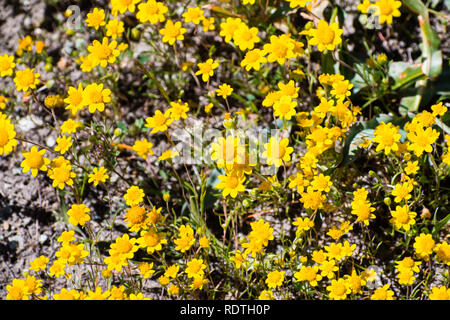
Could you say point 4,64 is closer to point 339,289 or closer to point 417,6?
point 339,289

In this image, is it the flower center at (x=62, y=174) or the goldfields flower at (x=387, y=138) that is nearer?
the goldfields flower at (x=387, y=138)

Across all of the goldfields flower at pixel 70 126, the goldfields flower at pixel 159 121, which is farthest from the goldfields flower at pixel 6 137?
the goldfields flower at pixel 159 121

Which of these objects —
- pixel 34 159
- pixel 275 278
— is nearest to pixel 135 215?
pixel 34 159

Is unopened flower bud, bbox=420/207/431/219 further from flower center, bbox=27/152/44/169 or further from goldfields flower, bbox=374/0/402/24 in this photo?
flower center, bbox=27/152/44/169

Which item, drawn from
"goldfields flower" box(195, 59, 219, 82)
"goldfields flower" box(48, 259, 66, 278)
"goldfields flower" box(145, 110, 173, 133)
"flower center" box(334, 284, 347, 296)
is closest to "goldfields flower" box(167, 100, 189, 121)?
"goldfields flower" box(145, 110, 173, 133)

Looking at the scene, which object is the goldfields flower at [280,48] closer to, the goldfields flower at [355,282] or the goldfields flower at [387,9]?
the goldfields flower at [387,9]

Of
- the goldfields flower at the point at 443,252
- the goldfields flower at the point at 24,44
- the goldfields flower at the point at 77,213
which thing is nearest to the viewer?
the goldfields flower at the point at 443,252
